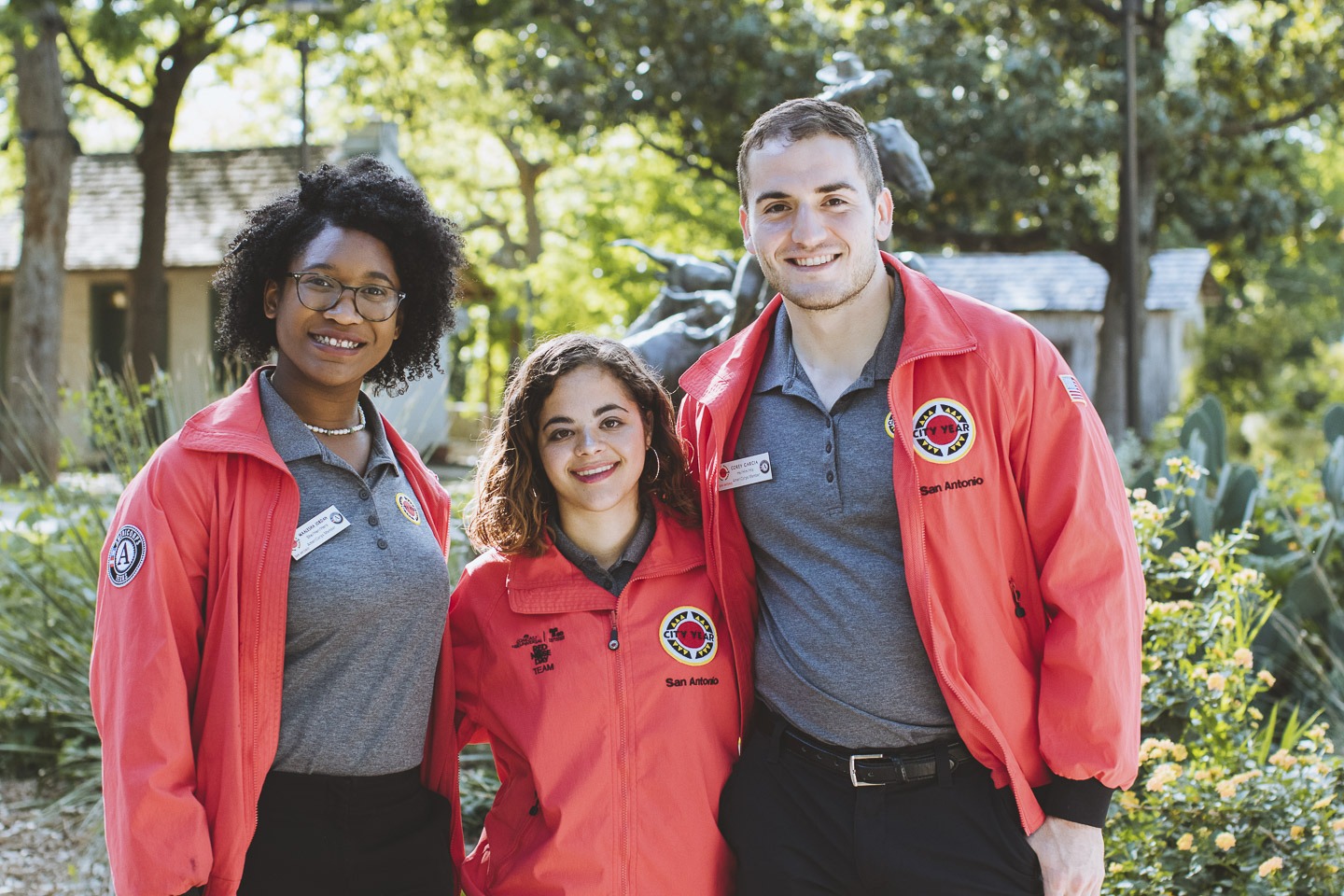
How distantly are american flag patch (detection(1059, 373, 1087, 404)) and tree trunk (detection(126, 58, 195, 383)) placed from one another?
15975 millimetres

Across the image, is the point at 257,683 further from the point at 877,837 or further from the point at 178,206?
the point at 178,206

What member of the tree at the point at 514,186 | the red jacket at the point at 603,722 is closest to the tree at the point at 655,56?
the tree at the point at 514,186

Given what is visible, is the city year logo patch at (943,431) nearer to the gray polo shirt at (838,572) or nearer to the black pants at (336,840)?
the gray polo shirt at (838,572)

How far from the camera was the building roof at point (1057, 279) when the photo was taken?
2294cm

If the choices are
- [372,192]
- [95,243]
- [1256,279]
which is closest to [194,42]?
[95,243]

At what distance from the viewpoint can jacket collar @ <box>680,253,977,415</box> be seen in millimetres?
2535

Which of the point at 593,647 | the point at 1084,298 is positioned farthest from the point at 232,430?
the point at 1084,298

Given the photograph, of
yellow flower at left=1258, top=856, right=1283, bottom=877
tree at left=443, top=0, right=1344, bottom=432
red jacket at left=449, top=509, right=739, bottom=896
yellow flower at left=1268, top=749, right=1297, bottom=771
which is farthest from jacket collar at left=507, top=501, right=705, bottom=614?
tree at left=443, top=0, right=1344, bottom=432

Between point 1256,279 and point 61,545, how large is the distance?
3559 centimetres

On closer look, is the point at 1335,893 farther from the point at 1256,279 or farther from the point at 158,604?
the point at 1256,279

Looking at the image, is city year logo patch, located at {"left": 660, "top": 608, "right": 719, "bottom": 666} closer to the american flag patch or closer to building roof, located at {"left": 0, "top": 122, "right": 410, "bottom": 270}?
the american flag patch

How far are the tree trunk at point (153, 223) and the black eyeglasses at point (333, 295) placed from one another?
1509 centimetres

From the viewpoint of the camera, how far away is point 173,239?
66.4 feet

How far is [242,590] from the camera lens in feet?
7.74
